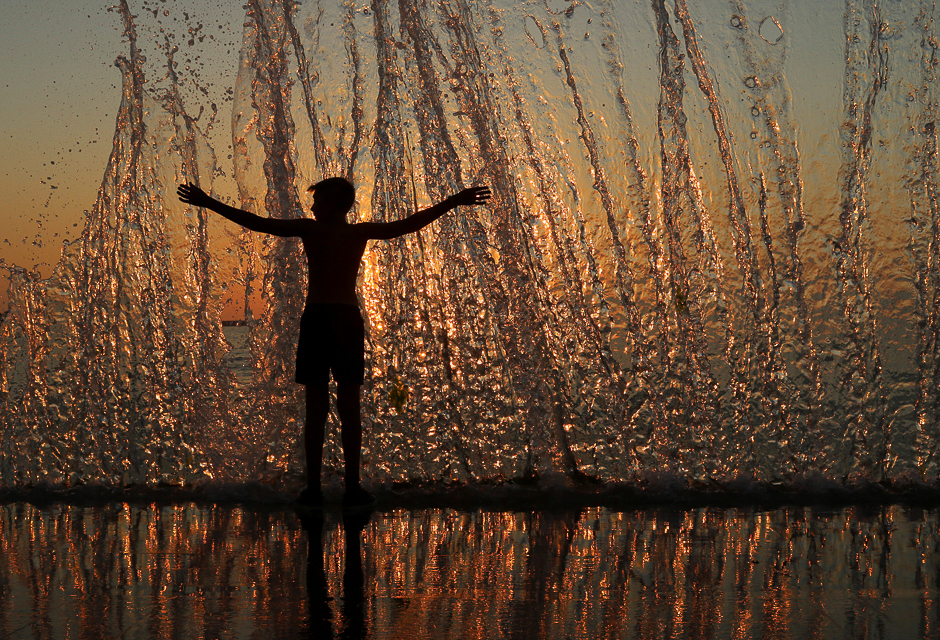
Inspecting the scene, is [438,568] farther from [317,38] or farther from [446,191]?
[317,38]

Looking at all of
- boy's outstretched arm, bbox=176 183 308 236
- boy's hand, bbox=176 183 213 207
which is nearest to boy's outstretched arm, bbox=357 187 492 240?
boy's outstretched arm, bbox=176 183 308 236

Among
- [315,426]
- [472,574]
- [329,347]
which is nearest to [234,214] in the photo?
[329,347]

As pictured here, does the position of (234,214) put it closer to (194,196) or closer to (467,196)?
(194,196)

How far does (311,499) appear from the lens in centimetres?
361

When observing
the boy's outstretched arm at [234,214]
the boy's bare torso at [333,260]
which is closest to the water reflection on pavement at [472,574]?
the boy's bare torso at [333,260]

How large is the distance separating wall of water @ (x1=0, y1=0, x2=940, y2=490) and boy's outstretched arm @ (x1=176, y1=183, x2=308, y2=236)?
0.99 metres

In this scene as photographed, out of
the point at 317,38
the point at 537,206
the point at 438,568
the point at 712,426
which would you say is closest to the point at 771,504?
the point at 712,426

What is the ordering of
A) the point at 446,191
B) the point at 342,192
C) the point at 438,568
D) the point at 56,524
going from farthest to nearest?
the point at 446,191
the point at 342,192
the point at 56,524
the point at 438,568

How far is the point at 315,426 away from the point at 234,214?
38.9 inches

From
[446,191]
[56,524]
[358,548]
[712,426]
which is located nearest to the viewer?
[358,548]

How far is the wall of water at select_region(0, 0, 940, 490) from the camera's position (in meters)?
Answer: 4.53

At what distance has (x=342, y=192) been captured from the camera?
3.83 meters

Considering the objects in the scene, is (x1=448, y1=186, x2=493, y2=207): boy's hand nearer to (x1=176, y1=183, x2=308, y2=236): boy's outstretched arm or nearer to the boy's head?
the boy's head

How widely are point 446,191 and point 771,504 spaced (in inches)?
99.6
